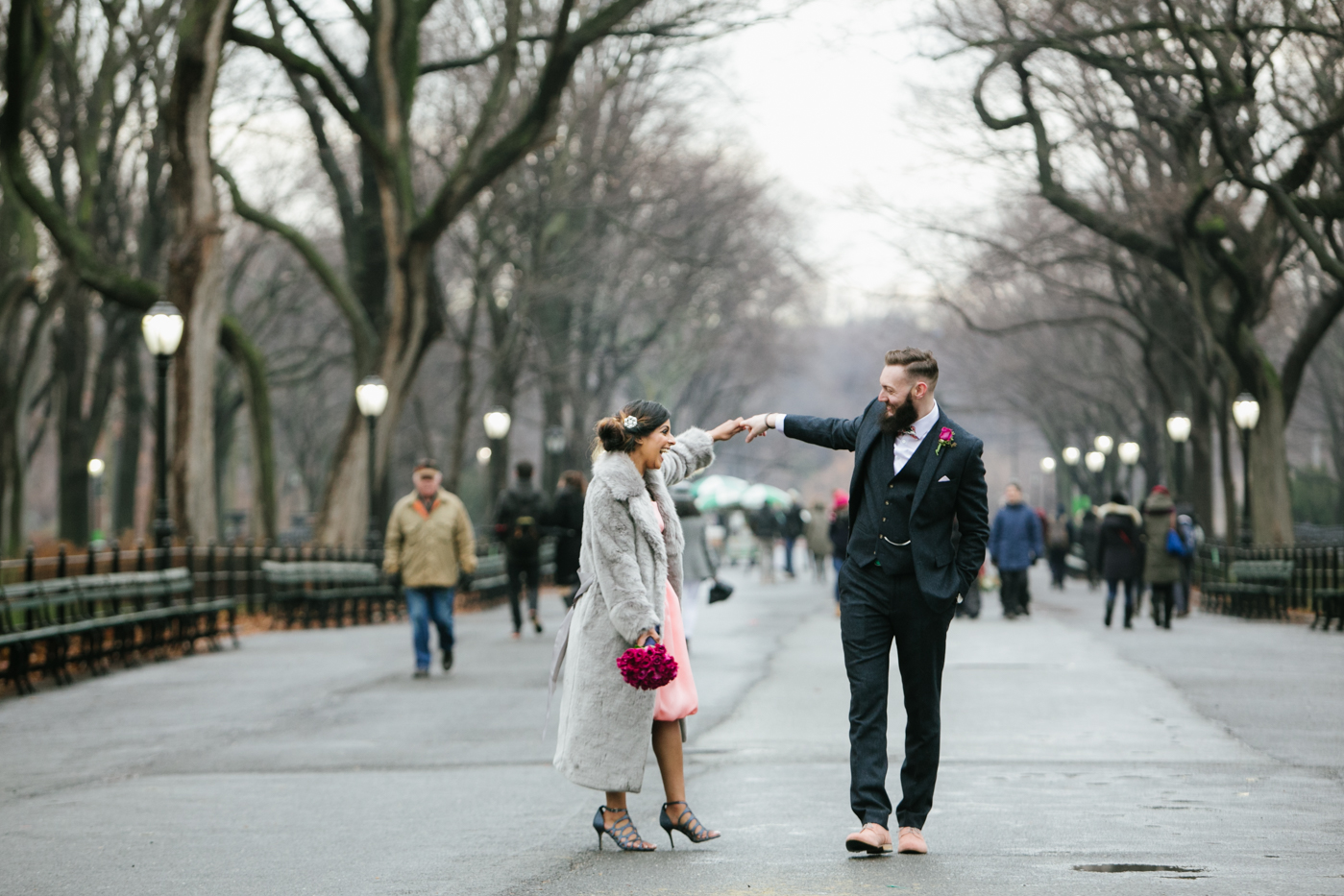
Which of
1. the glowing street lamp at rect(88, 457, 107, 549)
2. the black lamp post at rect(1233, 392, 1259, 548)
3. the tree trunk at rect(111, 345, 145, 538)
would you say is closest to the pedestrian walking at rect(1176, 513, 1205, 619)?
the black lamp post at rect(1233, 392, 1259, 548)

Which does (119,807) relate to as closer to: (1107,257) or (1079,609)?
(1079,609)

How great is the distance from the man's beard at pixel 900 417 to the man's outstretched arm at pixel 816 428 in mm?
212

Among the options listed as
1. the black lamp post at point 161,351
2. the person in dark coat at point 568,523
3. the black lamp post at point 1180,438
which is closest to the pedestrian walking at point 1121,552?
the person in dark coat at point 568,523

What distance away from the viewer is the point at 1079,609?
84.0ft

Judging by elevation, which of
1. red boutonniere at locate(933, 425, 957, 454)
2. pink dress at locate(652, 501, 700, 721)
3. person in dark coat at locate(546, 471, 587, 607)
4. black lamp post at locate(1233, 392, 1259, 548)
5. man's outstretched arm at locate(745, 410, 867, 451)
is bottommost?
pink dress at locate(652, 501, 700, 721)

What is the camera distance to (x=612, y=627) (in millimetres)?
6590

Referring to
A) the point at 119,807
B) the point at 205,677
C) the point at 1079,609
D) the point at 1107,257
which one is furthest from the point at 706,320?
the point at 119,807

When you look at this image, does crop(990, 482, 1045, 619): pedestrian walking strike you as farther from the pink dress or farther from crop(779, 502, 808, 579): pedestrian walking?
crop(779, 502, 808, 579): pedestrian walking

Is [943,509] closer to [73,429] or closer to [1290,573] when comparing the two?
[1290,573]

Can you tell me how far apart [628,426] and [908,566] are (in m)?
1.21

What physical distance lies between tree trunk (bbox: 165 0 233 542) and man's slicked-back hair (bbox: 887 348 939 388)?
15667mm

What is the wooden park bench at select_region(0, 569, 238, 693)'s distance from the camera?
12859 mm

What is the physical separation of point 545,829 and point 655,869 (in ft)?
3.71

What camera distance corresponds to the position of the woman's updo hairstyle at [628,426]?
6.61 meters
